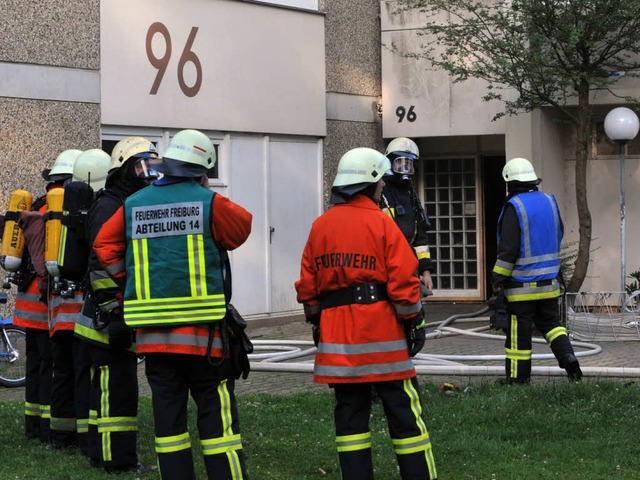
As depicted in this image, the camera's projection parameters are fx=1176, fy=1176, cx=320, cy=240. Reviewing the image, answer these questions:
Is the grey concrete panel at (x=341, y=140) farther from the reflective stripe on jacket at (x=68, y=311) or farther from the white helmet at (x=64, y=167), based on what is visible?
the reflective stripe on jacket at (x=68, y=311)

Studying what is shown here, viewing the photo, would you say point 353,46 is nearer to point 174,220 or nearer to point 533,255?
point 533,255

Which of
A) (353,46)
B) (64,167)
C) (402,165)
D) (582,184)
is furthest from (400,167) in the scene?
(353,46)

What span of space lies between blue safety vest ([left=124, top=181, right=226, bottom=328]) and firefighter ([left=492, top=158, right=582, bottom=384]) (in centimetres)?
408

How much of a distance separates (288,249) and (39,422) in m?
8.39

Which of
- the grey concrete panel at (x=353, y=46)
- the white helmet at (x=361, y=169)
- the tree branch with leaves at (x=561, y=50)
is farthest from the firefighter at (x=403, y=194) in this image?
the grey concrete panel at (x=353, y=46)

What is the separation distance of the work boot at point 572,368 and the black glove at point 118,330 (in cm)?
427

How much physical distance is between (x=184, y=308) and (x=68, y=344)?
213 cm

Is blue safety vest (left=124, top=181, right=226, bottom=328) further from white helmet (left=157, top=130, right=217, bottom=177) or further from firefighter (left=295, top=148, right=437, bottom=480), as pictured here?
firefighter (left=295, top=148, right=437, bottom=480)

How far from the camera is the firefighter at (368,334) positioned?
20.0ft

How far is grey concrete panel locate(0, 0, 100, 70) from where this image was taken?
13.3m

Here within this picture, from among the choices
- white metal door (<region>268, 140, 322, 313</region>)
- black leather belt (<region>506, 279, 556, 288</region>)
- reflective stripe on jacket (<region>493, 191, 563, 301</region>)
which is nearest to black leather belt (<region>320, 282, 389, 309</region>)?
reflective stripe on jacket (<region>493, 191, 563, 301</region>)

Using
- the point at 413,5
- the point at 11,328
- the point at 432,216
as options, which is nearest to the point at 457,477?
the point at 11,328

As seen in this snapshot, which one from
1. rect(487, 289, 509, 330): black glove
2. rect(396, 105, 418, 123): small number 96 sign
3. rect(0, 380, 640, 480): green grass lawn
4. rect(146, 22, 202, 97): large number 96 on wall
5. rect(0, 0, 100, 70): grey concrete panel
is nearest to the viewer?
rect(0, 380, 640, 480): green grass lawn

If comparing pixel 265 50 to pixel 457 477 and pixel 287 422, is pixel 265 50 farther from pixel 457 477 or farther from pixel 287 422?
pixel 457 477
